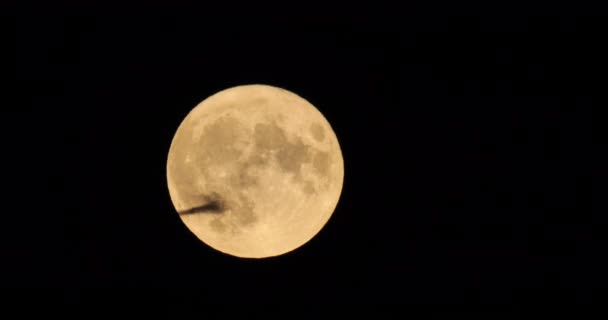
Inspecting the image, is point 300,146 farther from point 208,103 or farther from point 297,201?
point 208,103

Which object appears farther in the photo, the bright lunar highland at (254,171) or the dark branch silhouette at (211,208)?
the dark branch silhouette at (211,208)

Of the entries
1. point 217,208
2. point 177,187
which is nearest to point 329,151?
point 217,208

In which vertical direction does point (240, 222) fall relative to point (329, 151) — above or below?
below

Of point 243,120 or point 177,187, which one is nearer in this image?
point 243,120

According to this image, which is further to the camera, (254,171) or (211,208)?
(211,208)

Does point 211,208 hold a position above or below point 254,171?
below

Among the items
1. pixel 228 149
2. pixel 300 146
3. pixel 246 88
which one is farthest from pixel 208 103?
pixel 300 146

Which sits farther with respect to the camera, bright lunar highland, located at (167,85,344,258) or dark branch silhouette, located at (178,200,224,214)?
dark branch silhouette, located at (178,200,224,214)

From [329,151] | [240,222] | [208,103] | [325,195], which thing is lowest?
[240,222]

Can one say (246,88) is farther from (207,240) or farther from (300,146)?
(207,240)
